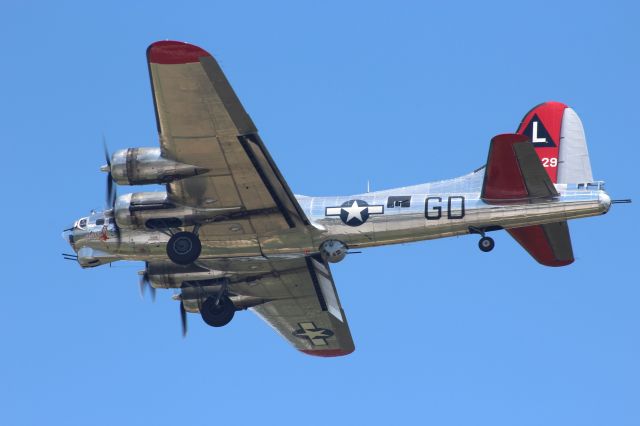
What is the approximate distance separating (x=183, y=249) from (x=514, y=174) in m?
9.19

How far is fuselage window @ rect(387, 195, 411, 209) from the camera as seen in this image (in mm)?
33844

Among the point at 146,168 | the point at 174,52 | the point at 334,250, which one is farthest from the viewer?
the point at 334,250

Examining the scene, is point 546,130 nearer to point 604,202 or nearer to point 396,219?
point 604,202

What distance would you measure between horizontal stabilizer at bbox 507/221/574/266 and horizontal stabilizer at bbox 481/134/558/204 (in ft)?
4.82

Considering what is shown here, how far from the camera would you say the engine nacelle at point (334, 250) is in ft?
112

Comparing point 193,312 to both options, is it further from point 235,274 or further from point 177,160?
point 177,160

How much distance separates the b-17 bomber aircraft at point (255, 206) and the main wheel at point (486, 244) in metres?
0.06

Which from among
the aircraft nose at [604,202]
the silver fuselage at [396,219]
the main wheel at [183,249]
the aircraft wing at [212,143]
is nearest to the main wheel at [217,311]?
the silver fuselage at [396,219]

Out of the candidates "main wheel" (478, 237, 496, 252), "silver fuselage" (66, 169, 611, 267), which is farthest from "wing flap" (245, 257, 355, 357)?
"main wheel" (478, 237, 496, 252)

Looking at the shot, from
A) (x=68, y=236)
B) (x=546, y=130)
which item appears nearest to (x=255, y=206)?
(x=68, y=236)

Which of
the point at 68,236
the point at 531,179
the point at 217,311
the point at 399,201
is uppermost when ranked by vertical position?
the point at 531,179

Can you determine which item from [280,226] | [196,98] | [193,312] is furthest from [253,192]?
[193,312]

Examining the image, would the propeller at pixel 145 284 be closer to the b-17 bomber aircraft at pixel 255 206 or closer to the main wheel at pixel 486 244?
the b-17 bomber aircraft at pixel 255 206

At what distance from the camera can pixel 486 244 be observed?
3291 cm
